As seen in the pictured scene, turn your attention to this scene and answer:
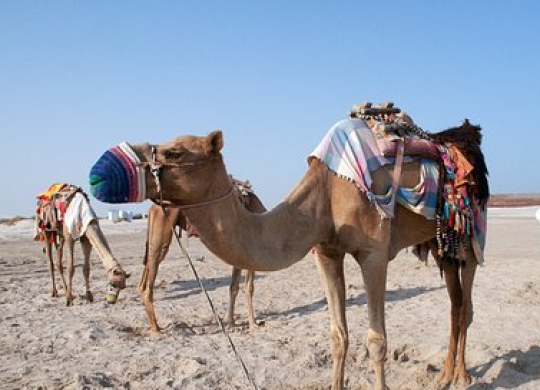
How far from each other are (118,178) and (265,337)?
4488mm

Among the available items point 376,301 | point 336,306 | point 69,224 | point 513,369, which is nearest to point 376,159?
point 376,301

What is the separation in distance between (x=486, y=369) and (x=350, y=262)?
906 centimetres

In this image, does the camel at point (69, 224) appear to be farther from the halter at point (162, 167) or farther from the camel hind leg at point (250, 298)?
the halter at point (162, 167)

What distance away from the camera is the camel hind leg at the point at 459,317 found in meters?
5.31

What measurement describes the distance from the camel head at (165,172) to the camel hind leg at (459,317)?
9.53 feet

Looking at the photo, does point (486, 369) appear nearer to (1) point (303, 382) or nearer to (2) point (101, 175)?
(1) point (303, 382)

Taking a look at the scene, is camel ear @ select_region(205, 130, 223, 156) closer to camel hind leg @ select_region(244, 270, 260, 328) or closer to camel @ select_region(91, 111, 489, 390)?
camel @ select_region(91, 111, 489, 390)

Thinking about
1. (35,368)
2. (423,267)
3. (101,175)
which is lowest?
(423,267)

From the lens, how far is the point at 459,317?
5504mm

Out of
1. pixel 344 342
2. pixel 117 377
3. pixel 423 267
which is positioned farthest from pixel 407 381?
pixel 423 267

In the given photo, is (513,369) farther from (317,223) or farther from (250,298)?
(250,298)

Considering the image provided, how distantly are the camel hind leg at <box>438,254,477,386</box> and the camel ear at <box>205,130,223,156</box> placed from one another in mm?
2932

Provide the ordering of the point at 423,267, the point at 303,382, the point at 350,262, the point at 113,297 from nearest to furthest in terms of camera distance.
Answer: the point at 303,382 < the point at 113,297 < the point at 423,267 < the point at 350,262

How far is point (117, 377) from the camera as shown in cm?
552
